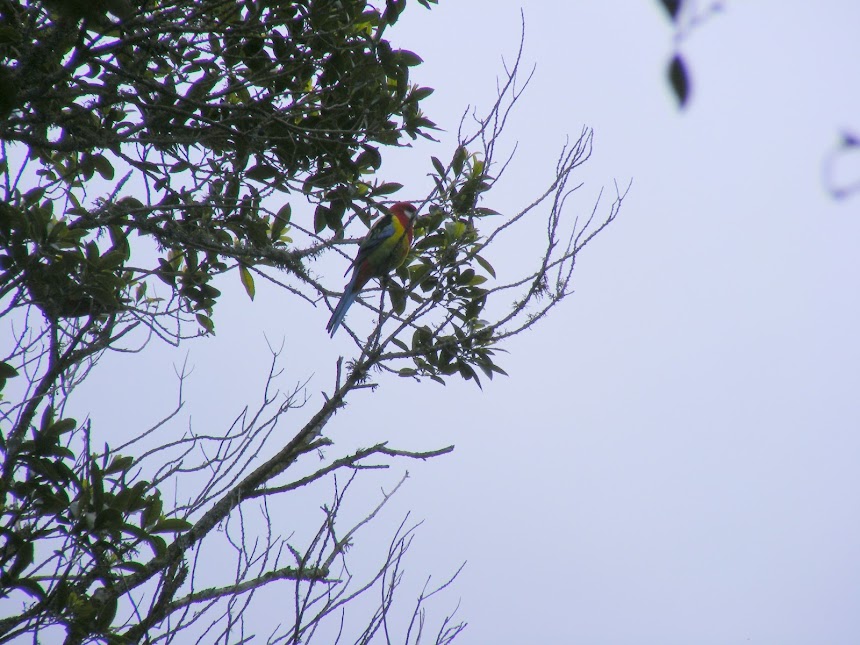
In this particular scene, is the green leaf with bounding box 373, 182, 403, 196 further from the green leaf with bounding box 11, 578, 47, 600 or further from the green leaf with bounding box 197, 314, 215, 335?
the green leaf with bounding box 11, 578, 47, 600

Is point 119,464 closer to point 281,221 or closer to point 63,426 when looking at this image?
point 63,426

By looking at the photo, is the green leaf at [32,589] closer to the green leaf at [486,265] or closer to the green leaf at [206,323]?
the green leaf at [206,323]

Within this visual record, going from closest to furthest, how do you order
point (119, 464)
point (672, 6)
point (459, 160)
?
point (672, 6), point (119, 464), point (459, 160)

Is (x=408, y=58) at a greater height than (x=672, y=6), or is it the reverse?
(x=408, y=58)

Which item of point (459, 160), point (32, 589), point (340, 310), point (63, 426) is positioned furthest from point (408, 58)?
point (32, 589)

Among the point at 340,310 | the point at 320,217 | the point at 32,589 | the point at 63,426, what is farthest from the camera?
the point at 340,310

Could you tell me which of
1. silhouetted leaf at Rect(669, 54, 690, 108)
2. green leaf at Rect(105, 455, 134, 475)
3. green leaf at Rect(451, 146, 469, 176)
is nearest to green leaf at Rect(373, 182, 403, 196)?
green leaf at Rect(451, 146, 469, 176)

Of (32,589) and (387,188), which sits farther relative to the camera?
(387,188)

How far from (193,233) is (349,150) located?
801 mm

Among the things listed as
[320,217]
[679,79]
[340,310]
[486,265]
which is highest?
[340,310]

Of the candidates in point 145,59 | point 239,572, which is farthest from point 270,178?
point 239,572

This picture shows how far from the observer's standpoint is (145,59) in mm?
3025

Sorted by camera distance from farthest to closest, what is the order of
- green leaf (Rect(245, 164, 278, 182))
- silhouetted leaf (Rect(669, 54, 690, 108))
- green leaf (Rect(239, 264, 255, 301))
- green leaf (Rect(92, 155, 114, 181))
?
green leaf (Rect(239, 264, 255, 301)) < green leaf (Rect(92, 155, 114, 181)) < green leaf (Rect(245, 164, 278, 182)) < silhouetted leaf (Rect(669, 54, 690, 108))

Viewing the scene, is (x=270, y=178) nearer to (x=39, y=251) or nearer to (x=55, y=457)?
(x=39, y=251)
